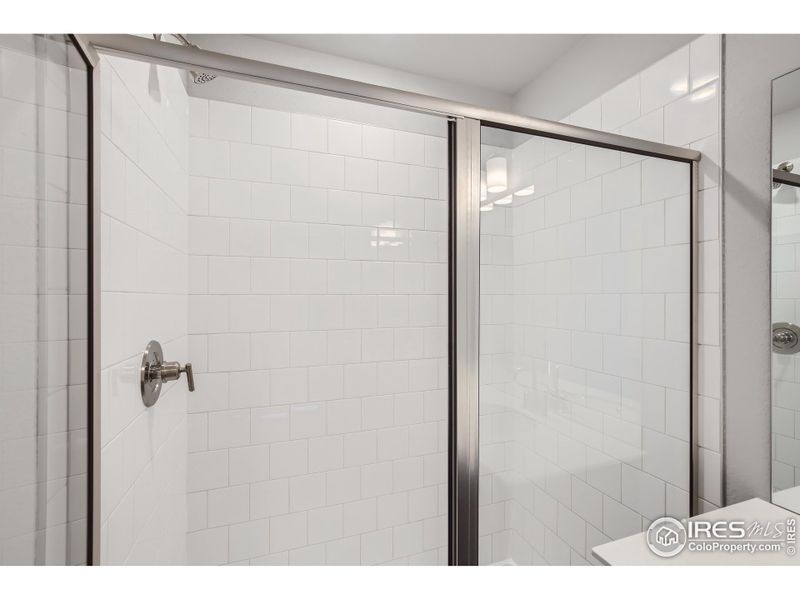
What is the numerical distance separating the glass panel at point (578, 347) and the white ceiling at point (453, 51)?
0.78m

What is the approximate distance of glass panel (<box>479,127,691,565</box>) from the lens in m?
0.89

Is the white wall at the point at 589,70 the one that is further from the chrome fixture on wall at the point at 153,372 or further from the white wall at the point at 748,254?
the chrome fixture on wall at the point at 153,372

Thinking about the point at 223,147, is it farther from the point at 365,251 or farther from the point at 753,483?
the point at 753,483

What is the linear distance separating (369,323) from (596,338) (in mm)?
728

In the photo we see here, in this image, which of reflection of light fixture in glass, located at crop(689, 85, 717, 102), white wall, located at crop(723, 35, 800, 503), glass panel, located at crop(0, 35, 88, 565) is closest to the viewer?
glass panel, located at crop(0, 35, 88, 565)

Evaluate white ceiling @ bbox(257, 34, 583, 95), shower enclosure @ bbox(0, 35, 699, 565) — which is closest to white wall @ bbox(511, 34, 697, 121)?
white ceiling @ bbox(257, 34, 583, 95)

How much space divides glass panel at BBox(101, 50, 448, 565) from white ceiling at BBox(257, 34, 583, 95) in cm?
32

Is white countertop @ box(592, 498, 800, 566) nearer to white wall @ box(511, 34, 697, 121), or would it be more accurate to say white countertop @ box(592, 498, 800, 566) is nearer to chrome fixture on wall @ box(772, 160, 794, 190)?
chrome fixture on wall @ box(772, 160, 794, 190)

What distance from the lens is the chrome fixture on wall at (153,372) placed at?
88cm

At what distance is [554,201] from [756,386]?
0.70 metres

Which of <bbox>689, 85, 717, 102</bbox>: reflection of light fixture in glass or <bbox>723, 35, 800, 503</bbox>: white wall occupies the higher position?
<bbox>689, 85, 717, 102</bbox>: reflection of light fixture in glass
